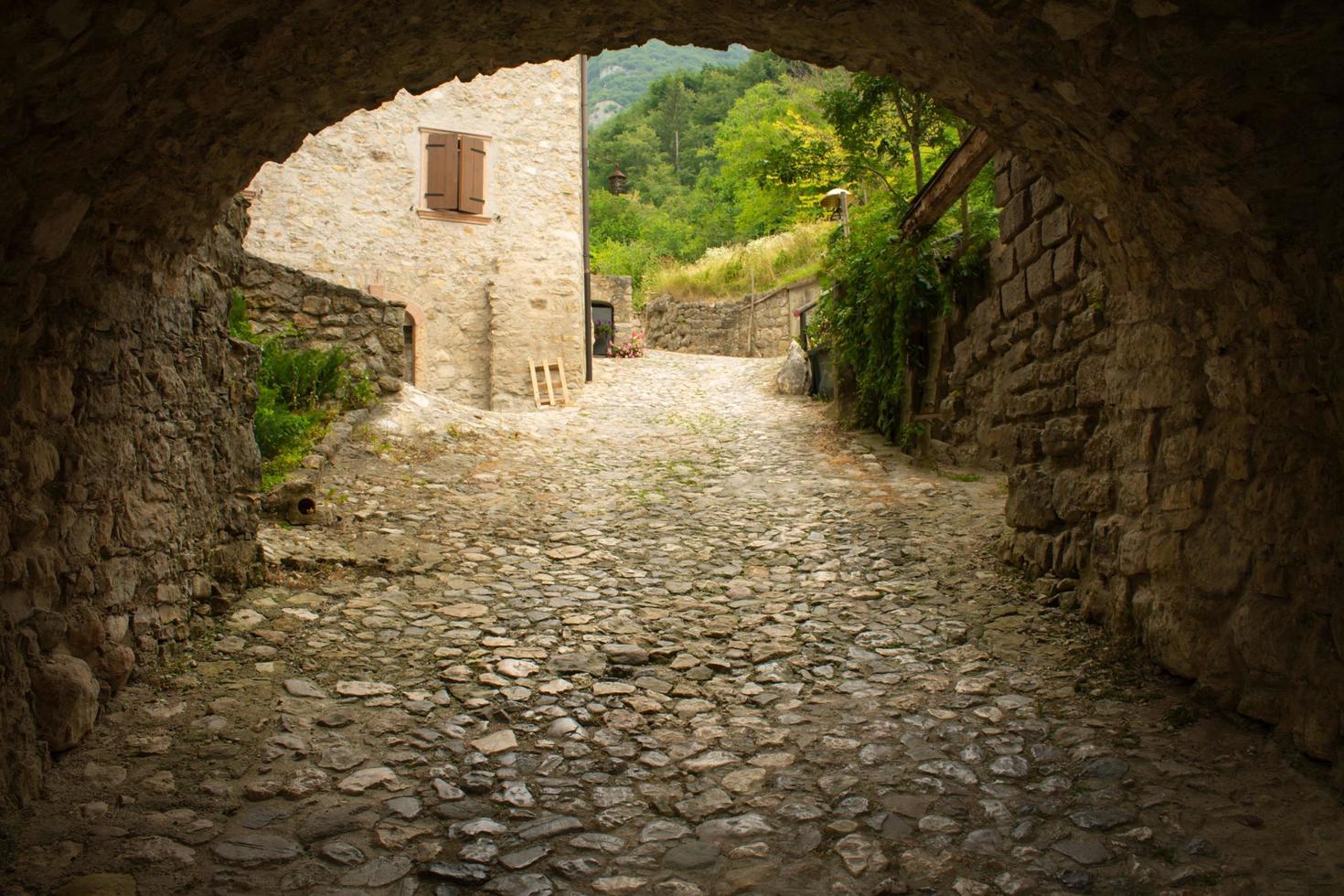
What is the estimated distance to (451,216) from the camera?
1277cm

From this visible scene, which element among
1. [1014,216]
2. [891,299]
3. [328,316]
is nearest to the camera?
[1014,216]

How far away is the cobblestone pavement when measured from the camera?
7.68ft

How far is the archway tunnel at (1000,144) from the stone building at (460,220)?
913 centimetres

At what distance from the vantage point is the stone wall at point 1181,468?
2553 millimetres

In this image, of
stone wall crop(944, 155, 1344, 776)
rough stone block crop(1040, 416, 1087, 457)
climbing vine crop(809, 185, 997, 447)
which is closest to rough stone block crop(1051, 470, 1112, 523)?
stone wall crop(944, 155, 1344, 776)

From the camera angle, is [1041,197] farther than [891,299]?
No

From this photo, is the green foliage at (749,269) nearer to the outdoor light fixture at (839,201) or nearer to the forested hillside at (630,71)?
the outdoor light fixture at (839,201)

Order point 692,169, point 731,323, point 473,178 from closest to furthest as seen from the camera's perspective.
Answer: point 473,178, point 731,323, point 692,169

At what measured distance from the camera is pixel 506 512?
6.50 meters

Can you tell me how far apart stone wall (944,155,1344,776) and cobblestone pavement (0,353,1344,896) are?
238 millimetres

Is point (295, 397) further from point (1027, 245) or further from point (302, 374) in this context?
point (1027, 245)

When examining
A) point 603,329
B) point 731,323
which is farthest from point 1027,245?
point 731,323

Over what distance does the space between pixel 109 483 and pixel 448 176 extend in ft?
34.3

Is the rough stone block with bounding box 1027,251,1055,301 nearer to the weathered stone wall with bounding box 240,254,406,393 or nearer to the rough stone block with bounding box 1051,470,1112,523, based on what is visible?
the rough stone block with bounding box 1051,470,1112,523
